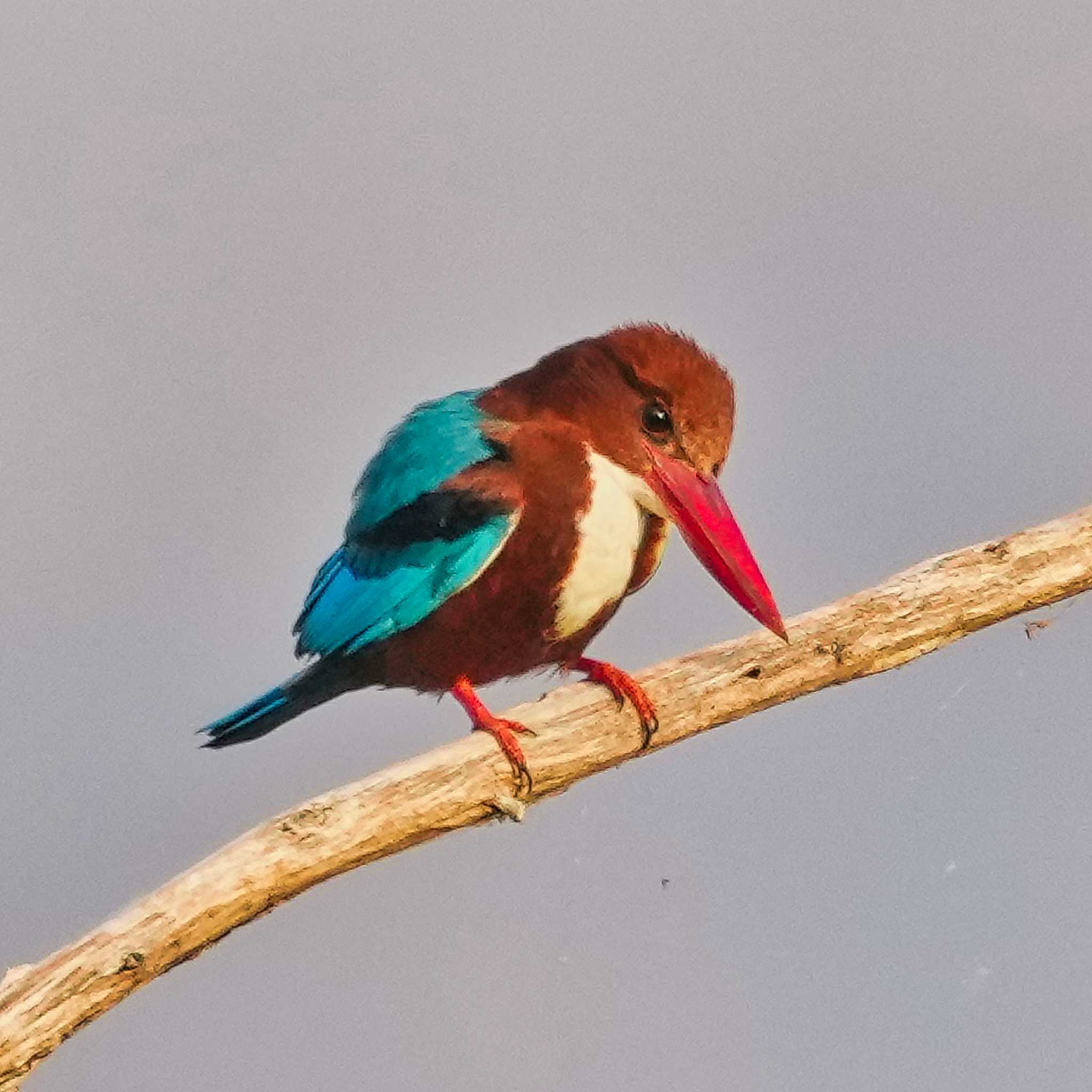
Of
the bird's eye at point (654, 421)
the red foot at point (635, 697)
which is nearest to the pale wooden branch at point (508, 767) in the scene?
the red foot at point (635, 697)

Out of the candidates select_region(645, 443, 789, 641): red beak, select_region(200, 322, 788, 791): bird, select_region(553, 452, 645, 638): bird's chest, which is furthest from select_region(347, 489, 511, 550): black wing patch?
select_region(645, 443, 789, 641): red beak

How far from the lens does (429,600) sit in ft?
12.3

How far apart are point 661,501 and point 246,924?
1.09m

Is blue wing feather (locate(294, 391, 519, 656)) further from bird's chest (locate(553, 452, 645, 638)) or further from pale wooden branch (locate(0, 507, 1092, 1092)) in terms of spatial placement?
pale wooden branch (locate(0, 507, 1092, 1092))

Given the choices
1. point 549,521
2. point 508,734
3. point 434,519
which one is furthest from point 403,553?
point 508,734

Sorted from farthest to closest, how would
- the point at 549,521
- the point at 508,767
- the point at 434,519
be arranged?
1. the point at 434,519
2. the point at 549,521
3. the point at 508,767

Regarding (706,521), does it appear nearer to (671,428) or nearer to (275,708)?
(671,428)

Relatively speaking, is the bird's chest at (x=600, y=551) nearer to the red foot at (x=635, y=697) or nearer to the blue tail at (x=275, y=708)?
the red foot at (x=635, y=697)

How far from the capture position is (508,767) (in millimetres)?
3461

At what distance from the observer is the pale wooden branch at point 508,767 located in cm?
305

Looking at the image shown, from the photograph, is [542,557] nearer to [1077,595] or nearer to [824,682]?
[824,682]

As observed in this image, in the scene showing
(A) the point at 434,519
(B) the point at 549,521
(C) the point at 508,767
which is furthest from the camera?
(A) the point at 434,519

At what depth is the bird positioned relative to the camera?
3.67 metres

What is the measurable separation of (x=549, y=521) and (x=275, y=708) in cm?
71
